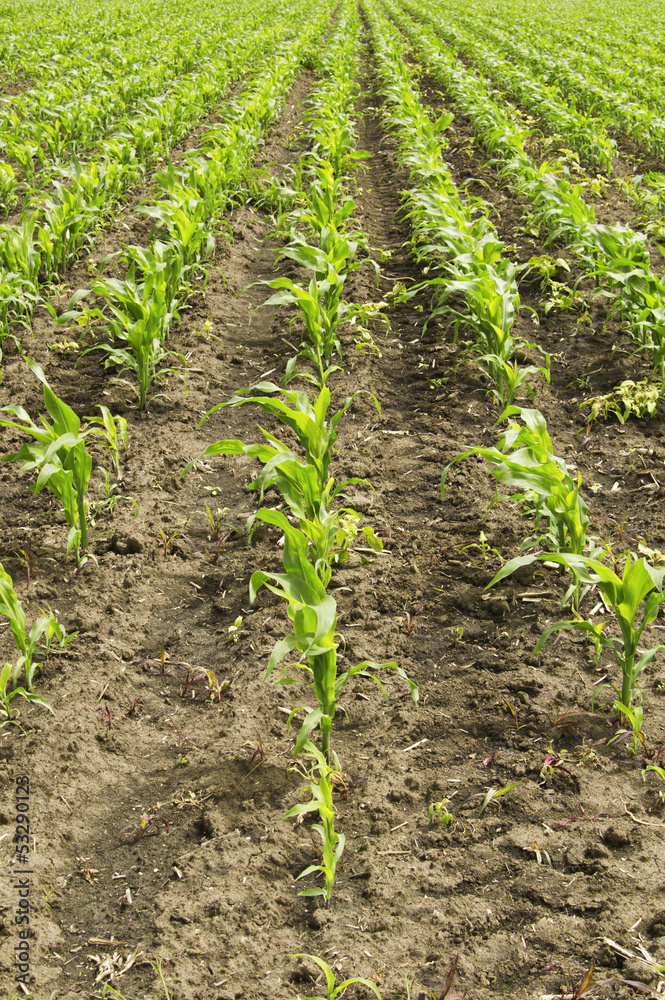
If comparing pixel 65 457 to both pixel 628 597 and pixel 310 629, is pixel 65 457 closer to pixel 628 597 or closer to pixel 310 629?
pixel 310 629

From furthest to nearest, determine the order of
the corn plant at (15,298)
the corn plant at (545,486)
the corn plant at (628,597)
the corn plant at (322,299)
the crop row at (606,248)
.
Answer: the corn plant at (15,298) → the crop row at (606,248) → the corn plant at (322,299) → the corn plant at (545,486) → the corn plant at (628,597)

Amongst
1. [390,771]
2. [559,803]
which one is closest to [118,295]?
[390,771]

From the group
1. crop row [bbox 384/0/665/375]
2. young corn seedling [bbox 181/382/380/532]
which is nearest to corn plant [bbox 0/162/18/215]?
crop row [bbox 384/0/665/375]

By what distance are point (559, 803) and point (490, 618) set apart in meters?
0.80

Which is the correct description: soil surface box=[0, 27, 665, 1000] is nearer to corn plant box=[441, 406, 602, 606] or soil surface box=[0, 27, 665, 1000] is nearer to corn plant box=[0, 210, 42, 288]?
corn plant box=[441, 406, 602, 606]

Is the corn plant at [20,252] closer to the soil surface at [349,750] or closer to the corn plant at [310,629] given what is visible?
the soil surface at [349,750]

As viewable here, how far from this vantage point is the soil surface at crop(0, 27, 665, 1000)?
5.63 feet

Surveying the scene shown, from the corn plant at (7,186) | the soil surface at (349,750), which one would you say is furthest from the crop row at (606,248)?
the corn plant at (7,186)

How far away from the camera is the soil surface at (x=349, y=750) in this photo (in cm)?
172

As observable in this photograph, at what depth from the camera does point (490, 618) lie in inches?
107

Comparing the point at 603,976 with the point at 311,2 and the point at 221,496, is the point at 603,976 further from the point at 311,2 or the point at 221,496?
the point at 311,2

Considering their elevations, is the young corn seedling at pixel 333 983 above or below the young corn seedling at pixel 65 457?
below

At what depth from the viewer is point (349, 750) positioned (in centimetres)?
225

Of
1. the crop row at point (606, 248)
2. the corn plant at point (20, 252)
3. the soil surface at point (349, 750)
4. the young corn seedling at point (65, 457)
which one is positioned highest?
the crop row at point (606, 248)
